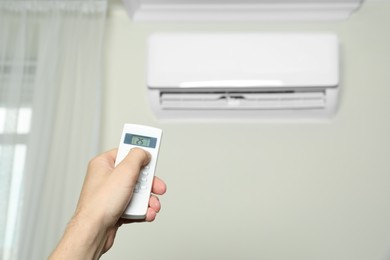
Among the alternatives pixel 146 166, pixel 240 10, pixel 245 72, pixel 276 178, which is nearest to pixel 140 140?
pixel 146 166

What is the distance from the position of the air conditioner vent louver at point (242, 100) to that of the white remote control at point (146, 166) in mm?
738

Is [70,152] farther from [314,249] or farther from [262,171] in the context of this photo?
[314,249]

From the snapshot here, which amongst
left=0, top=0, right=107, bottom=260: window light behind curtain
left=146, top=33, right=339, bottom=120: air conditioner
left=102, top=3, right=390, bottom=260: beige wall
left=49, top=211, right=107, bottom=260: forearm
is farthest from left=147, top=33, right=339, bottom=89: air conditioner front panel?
left=49, top=211, right=107, bottom=260: forearm

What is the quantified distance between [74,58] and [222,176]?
75 cm

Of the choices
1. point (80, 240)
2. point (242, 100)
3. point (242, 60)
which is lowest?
point (80, 240)

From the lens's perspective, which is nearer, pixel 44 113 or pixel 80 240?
pixel 80 240

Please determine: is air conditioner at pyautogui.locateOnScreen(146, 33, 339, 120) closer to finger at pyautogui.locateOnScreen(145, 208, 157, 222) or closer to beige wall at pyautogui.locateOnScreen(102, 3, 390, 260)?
beige wall at pyautogui.locateOnScreen(102, 3, 390, 260)

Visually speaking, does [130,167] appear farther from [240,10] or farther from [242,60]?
[240,10]

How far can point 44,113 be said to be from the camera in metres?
1.75

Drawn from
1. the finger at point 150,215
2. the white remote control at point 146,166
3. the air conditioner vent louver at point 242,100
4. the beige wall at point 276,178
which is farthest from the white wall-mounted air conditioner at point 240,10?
the finger at point 150,215

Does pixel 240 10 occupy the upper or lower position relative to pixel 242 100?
upper

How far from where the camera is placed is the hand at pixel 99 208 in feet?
2.96

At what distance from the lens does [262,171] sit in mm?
1792

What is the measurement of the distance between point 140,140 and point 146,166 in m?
0.06
